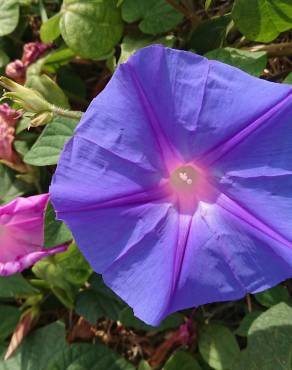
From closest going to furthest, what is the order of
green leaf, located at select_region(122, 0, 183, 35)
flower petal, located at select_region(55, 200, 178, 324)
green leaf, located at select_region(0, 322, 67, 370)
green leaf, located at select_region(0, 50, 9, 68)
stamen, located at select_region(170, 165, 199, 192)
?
flower petal, located at select_region(55, 200, 178, 324) < stamen, located at select_region(170, 165, 199, 192) < green leaf, located at select_region(122, 0, 183, 35) < green leaf, located at select_region(0, 322, 67, 370) < green leaf, located at select_region(0, 50, 9, 68)

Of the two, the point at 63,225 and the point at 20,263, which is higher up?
the point at 63,225

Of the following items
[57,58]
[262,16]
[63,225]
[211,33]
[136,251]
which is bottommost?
[63,225]

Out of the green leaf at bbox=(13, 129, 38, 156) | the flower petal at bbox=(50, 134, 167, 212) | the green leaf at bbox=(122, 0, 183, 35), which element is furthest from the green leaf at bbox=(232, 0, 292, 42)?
the green leaf at bbox=(13, 129, 38, 156)

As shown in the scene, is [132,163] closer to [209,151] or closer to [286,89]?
[209,151]

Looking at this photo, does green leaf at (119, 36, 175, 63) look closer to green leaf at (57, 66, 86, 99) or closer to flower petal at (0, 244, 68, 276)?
green leaf at (57, 66, 86, 99)

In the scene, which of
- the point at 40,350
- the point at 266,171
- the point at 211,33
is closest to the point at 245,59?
the point at 211,33

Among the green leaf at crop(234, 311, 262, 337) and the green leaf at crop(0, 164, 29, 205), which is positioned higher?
the green leaf at crop(0, 164, 29, 205)

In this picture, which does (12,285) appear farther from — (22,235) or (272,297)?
(272,297)

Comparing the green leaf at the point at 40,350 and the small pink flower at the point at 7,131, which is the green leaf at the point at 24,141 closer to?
the small pink flower at the point at 7,131
